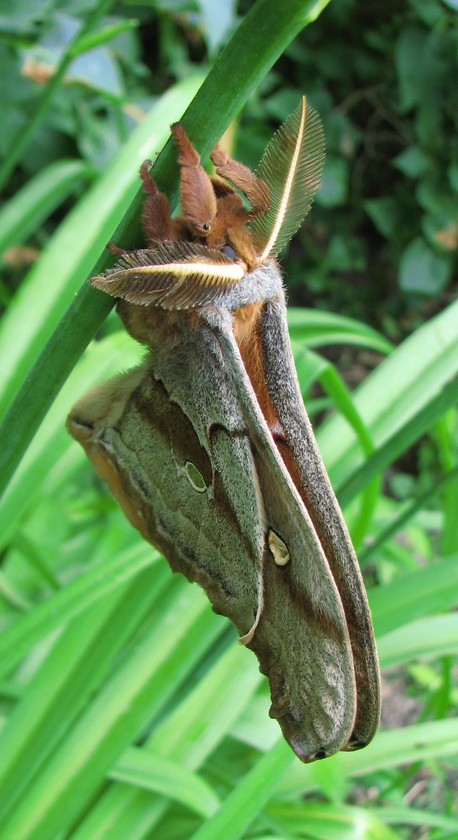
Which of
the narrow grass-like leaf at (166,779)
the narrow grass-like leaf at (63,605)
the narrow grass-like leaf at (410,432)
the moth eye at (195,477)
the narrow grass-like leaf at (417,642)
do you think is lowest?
the narrow grass-like leaf at (166,779)

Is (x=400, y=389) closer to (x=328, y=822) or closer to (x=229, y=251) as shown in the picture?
(x=328, y=822)

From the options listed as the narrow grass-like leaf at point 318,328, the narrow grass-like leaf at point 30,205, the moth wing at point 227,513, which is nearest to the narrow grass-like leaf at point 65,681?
the moth wing at point 227,513

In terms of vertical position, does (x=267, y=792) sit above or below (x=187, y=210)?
below

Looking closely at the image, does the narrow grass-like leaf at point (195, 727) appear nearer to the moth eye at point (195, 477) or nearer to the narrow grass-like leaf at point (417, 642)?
the narrow grass-like leaf at point (417, 642)

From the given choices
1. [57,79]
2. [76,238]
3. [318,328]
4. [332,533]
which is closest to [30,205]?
[76,238]

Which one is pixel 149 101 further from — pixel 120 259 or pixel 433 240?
pixel 120 259

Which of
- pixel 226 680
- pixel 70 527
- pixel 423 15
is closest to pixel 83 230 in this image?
pixel 70 527
